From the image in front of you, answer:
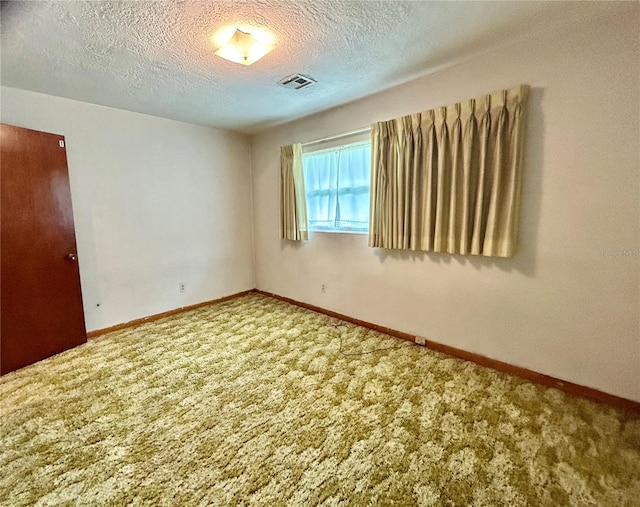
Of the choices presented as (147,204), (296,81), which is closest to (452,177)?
(296,81)

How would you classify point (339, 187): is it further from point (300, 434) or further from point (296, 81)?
point (300, 434)

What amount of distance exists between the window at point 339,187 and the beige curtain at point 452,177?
0.26m

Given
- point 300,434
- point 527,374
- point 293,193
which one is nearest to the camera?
point 300,434

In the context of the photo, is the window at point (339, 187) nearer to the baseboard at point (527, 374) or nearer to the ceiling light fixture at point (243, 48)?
the baseboard at point (527, 374)

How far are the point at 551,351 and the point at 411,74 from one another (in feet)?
7.95

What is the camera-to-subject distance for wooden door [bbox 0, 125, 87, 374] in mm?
2350

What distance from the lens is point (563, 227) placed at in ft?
6.55

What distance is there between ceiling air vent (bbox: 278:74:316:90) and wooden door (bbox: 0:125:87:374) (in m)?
2.11

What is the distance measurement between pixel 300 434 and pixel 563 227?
2191 millimetres

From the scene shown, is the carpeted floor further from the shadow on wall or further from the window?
the window

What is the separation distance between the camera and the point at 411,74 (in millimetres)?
2441

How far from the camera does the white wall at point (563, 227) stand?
1.78 metres

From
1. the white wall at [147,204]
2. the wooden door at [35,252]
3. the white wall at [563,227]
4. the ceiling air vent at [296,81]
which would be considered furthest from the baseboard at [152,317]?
the ceiling air vent at [296,81]

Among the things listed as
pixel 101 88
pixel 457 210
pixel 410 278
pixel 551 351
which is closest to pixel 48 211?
pixel 101 88
